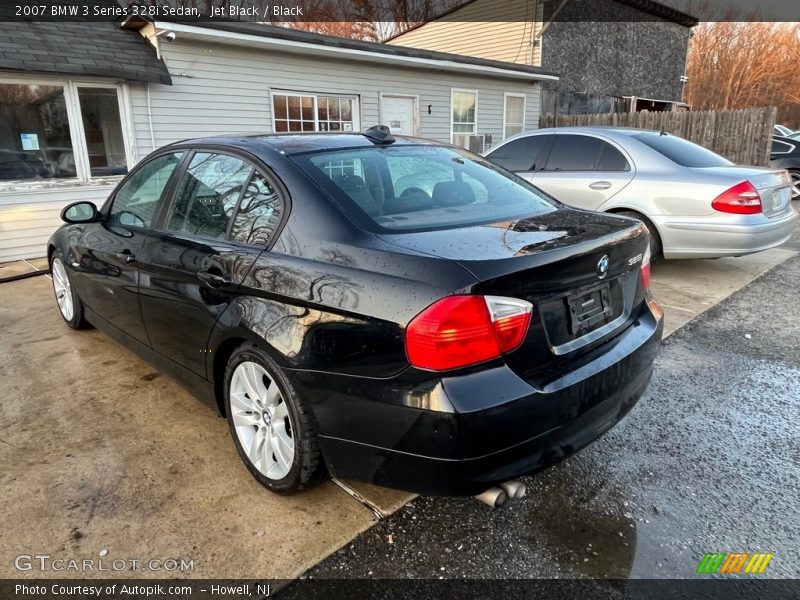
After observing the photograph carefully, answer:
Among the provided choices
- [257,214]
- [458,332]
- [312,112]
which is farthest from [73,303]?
[312,112]

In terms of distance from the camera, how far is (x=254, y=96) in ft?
30.0

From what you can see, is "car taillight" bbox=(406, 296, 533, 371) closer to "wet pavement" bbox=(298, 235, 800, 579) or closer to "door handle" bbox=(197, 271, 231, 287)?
"wet pavement" bbox=(298, 235, 800, 579)

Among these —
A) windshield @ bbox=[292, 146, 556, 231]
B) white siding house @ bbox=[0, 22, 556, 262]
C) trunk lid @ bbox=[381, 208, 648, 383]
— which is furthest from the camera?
white siding house @ bbox=[0, 22, 556, 262]

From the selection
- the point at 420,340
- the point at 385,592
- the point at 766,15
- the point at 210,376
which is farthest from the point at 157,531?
the point at 766,15

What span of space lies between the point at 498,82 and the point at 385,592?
43.7ft

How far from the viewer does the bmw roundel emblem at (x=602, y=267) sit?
2.12m

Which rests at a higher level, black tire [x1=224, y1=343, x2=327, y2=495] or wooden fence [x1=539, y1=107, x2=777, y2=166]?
wooden fence [x1=539, y1=107, x2=777, y2=166]

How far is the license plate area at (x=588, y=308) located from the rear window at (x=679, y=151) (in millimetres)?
4064

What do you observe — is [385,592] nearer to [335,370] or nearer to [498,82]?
[335,370]

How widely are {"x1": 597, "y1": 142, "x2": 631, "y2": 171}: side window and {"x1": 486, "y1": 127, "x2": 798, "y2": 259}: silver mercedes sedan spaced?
0.4 inches

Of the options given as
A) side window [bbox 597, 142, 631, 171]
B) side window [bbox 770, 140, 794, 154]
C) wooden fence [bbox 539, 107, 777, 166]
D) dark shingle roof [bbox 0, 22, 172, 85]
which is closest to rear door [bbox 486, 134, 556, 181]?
side window [bbox 597, 142, 631, 171]

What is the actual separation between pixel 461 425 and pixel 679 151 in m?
5.23

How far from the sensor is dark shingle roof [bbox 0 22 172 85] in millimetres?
A: 6598

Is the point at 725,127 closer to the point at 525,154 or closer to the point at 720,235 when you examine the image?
the point at 525,154
